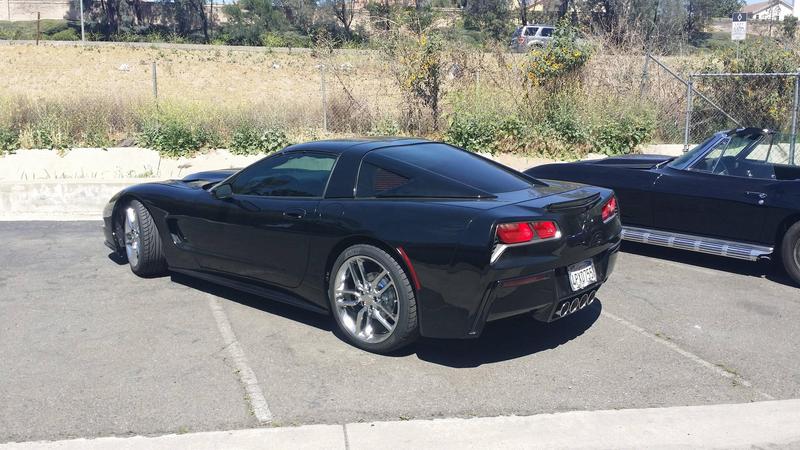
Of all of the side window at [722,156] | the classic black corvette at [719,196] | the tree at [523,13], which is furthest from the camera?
the tree at [523,13]

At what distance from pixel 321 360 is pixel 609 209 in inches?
90.8

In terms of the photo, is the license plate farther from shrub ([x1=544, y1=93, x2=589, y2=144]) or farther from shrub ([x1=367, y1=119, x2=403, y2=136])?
shrub ([x1=367, y1=119, x2=403, y2=136])

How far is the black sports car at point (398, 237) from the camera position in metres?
4.65

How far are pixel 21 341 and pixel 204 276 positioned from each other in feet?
4.67

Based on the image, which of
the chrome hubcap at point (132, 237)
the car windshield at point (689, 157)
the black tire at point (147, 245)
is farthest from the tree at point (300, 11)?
the black tire at point (147, 245)

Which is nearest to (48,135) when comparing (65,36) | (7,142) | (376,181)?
(7,142)

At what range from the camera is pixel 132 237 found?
23.0ft

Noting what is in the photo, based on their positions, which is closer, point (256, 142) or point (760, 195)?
point (760, 195)

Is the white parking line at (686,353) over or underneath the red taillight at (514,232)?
underneath

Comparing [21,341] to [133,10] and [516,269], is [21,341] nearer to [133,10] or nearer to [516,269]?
[516,269]

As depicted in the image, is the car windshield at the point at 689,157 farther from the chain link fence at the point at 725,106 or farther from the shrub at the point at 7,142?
the shrub at the point at 7,142

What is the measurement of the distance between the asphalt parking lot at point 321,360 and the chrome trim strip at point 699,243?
33 cm

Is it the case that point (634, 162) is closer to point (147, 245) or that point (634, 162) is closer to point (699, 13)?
point (147, 245)

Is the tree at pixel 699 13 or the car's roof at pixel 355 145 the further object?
the tree at pixel 699 13
